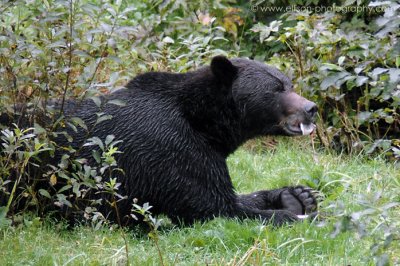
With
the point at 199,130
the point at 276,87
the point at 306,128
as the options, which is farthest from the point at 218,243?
the point at 276,87

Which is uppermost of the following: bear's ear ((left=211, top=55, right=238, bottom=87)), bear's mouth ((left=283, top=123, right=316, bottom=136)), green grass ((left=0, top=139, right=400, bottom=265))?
bear's ear ((left=211, top=55, right=238, bottom=87))

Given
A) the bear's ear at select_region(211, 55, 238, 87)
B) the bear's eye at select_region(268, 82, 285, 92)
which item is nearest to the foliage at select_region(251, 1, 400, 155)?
the bear's eye at select_region(268, 82, 285, 92)

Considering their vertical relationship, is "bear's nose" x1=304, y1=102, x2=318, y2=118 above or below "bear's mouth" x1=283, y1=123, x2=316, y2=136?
above

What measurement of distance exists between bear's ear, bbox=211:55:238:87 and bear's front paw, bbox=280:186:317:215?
1.09 meters

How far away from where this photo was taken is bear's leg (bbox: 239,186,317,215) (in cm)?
682

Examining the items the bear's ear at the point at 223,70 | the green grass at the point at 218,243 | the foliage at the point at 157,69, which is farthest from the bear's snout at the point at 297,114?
the green grass at the point at 218,243

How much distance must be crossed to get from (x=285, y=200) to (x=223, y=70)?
1256mm

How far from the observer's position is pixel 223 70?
22.0ft

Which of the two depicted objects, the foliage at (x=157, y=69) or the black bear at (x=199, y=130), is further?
the black bear at (x=199, y=130)

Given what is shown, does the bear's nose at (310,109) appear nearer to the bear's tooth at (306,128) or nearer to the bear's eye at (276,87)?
the bear's tooth at (306,128)

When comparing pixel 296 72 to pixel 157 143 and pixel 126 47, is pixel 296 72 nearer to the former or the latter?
pixel 126 47

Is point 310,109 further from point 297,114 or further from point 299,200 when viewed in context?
point 299,200

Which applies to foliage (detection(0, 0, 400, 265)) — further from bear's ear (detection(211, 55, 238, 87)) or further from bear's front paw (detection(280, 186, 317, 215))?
bear's ear (detection(211, 55, 238, 87))

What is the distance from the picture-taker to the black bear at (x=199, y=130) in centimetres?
646
